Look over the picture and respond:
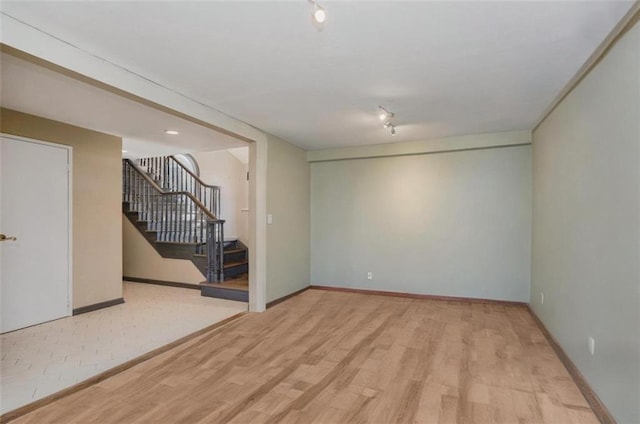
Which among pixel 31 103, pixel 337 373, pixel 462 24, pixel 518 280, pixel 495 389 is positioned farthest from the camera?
pixel 518 280

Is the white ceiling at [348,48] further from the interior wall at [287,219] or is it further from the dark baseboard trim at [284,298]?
the dark baseboard trim at [284,298]

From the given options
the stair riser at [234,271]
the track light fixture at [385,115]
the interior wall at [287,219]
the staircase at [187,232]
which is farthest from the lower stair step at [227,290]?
the track light fixture at [385,115]

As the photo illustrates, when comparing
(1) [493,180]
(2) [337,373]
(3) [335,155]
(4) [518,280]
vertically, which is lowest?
(2) [337,373]

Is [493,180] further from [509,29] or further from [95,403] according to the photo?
[95,403]

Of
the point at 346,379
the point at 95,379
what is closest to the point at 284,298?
the point at 346,379

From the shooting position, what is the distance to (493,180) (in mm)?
4562

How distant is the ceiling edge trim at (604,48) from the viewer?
176cm

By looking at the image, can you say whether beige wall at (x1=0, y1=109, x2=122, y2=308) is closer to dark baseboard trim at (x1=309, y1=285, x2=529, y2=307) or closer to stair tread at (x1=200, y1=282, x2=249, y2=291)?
stair tread at (x1=200, y1=282, x2=249, y2=291)

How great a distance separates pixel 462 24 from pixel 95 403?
11.0 feet

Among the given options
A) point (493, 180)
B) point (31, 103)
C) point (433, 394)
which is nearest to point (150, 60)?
point (31, 103)

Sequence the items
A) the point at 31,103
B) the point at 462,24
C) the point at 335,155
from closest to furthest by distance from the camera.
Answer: the point at 462,24, the point at 31,103, the point at 335,155

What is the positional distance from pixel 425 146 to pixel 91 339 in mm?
4733

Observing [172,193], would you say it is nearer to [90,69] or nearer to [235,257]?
[235,257]

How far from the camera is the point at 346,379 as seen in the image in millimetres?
2502
